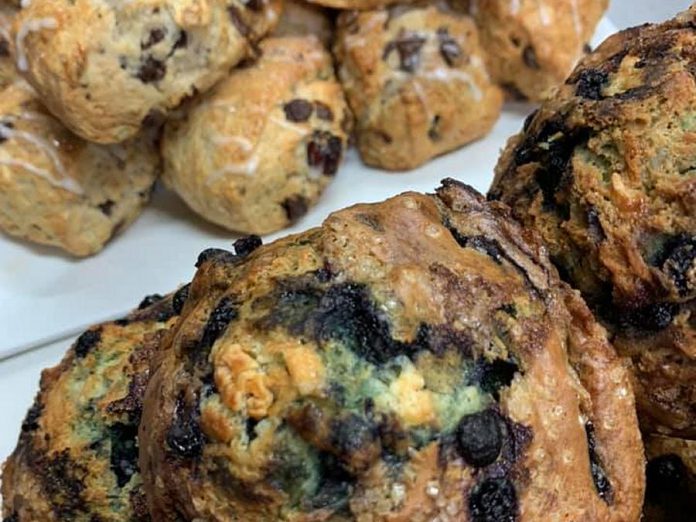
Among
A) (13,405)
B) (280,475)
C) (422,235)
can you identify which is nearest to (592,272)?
(422,235)

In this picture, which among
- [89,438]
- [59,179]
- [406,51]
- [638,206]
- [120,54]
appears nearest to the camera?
[638,206]

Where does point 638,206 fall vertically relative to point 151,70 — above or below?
above

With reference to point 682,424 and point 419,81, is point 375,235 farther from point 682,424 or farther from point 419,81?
point 419,81

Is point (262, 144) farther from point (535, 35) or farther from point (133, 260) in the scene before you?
point (535, 35)

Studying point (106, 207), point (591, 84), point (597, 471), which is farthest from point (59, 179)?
point (597, 471)

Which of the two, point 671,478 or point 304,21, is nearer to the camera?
point 671,478

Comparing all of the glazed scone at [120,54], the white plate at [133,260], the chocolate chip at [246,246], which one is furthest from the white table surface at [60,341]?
the chocolate chip at [246,246]
